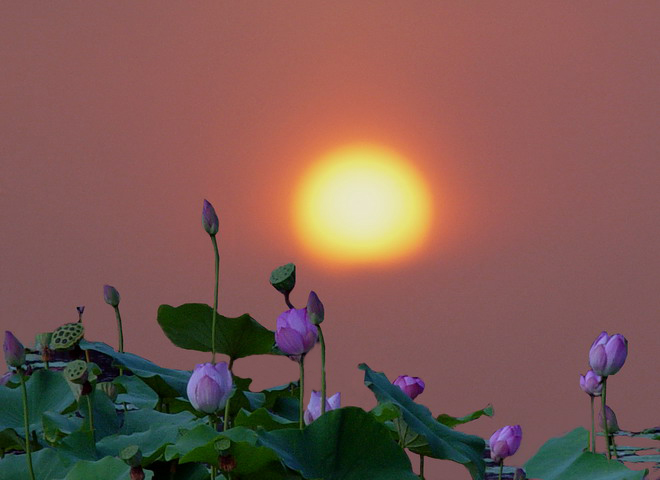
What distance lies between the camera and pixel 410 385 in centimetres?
86

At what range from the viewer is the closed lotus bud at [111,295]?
0.87m

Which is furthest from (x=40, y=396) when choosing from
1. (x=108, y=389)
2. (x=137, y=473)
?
(x=137, y=473)

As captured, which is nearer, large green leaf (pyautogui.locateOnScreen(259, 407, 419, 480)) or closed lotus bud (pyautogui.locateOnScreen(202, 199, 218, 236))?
large green leaf (pyautogui.locateOnScreen(259, 407, 419, 480))

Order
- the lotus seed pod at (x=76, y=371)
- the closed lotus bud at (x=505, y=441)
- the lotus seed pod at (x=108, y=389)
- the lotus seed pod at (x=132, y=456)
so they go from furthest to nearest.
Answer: the closed lotus bud at (x=505, y=441)
the lotus seed pod at (x=108, y=389)
the lotus seed pod at (x=76, y=371)
the lotus seed pod at (x=132, y=456)

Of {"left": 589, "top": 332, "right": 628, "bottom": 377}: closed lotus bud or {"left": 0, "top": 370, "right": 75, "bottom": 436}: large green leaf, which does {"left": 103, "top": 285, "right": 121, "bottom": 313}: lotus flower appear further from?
{"left": 589, "top": 332, "right": 628, "bottom": 377}: closed lotus bud

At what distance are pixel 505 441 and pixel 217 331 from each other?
0.30 metres

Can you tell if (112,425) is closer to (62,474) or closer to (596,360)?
(62,474)

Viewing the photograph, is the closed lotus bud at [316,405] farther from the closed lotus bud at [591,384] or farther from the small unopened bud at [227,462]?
the closed lotus bud at [591,384]

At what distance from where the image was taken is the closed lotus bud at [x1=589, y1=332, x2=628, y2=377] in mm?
791

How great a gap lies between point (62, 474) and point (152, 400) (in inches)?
9.0

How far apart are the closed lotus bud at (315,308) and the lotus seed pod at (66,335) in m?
0.21

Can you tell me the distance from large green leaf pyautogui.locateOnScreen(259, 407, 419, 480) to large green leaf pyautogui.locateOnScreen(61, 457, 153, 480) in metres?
0.09

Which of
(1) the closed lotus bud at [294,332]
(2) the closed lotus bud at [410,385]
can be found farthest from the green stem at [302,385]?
(2) the closed lotus bud at [410,385]

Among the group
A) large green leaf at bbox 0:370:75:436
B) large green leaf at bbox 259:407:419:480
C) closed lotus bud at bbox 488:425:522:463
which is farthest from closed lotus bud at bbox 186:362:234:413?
closed lotus bud at bbox 488:425:522:463
